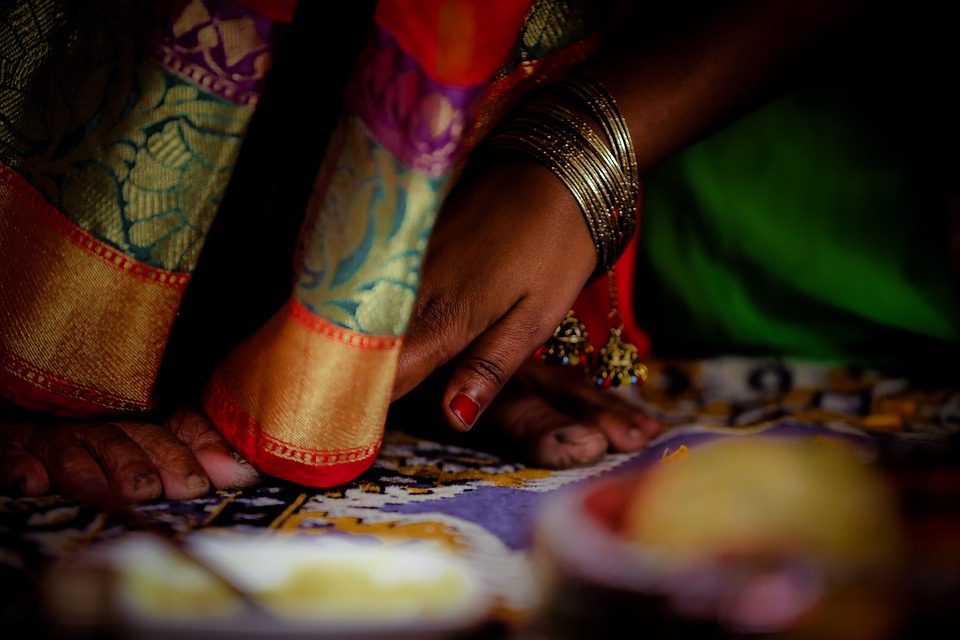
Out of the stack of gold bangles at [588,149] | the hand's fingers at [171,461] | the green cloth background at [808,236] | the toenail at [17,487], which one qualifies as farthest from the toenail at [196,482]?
the green cloth background at [808,236]

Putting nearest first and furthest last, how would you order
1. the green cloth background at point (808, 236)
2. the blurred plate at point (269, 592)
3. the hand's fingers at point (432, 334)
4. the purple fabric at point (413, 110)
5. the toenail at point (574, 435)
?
1. the blurred plate at point (269, 592)
2. the purple fabric at point (413, 110)
3. the hand's fingers at point (432, 334)
4. the toenail at point (574, 435)
5. the green cloth background at point (808, 236)

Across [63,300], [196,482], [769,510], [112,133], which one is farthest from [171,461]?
[769,510]

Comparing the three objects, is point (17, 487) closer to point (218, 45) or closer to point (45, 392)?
point (45, 392)

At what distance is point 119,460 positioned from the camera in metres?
0.65

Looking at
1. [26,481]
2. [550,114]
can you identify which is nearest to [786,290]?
[550,114]

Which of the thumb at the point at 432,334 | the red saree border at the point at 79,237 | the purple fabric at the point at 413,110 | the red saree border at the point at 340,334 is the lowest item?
the red saree border at the point at 79,237

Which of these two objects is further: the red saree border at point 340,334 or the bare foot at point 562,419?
the bare foot at point 562,419

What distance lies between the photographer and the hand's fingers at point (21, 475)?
618mm

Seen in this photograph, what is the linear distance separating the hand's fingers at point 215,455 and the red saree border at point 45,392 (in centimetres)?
6

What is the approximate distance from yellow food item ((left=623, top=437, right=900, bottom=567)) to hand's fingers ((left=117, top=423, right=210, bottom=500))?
0.39m

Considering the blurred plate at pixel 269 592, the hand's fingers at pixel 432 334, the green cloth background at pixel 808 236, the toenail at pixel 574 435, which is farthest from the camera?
the green cloth background at pixel 808 236

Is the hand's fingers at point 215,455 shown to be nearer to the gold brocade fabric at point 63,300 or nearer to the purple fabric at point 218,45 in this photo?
the gold brocade fabric at point 63,300

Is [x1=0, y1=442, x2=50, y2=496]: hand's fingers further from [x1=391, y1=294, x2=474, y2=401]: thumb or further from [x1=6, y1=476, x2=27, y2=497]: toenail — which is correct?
[x1=391, y1=294, x2=474, y2=401]: thumb

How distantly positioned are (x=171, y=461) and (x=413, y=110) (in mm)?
315
